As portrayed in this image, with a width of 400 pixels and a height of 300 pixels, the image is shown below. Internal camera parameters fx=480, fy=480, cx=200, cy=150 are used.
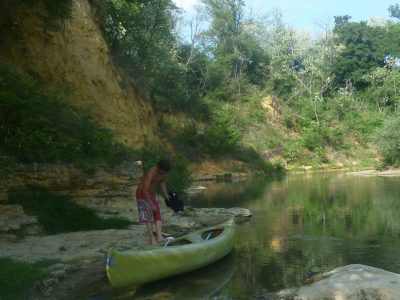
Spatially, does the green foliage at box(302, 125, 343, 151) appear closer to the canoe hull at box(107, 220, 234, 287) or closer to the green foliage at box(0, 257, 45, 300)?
the canoe hull at box(107, 220, 234, 287)

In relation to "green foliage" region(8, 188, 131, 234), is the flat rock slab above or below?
below

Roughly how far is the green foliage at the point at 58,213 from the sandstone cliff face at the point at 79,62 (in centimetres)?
609

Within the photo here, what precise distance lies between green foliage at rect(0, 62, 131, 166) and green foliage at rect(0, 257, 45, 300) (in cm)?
379

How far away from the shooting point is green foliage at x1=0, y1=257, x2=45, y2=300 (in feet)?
20.9

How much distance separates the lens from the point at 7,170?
9.65 metres

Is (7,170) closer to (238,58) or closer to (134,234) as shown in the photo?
(134,234)

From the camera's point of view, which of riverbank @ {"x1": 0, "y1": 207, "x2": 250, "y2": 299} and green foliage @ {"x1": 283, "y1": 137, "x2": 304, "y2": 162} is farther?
green foliage @ {"x1": 283, "y1": 137, "x2": 304, "y2": 162}

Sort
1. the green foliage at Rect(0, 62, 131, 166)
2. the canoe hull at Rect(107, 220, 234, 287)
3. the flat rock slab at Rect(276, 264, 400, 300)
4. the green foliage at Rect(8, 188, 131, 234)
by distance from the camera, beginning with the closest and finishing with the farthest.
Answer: the flat rock slab at Rect(276, 264, 400, 300)
the canoe hull at Rect(107, 220, 234, 287)
the green foliage at Rect(8, 188, 131, 234)
the green foliage at Rect(0, 62, 131, 166)

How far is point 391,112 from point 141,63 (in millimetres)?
32683

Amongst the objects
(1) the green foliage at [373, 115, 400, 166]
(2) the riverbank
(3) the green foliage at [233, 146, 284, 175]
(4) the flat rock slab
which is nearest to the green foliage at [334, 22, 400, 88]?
(3) the green foliage at [233, 146, 284, 175]

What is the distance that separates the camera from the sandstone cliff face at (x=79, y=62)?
1575 centimetres

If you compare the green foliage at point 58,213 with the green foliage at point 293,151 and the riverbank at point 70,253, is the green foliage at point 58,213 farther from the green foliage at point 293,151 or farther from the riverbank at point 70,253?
the green foliage at point 293,151

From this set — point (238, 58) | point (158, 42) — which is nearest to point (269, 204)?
point (158, 42)

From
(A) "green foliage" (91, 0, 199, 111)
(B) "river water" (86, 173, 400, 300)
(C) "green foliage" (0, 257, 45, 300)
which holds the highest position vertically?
(A) "green foliage" (91, 0, 199, 111)
